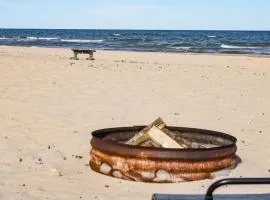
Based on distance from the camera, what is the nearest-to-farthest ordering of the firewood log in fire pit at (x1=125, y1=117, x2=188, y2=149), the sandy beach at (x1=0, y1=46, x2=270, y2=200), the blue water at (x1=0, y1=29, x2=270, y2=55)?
the sandy beach at (x1=0, y1=46, x2=270, y2=200), the firewood log in fire pit at (x1=125, y1=117, x2=188, y2=149), the blue water at (x1=0, y1=29, x2=270, y2=55)

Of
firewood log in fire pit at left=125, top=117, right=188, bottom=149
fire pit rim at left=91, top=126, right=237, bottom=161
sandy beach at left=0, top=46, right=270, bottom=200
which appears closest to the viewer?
fire pit rim at left=91, top=126, right=237, bottom=161

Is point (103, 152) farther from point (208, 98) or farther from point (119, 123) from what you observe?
point (208, 98)

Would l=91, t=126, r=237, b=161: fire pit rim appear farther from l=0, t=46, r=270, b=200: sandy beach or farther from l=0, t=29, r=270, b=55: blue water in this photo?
l=0, t=29, r=270, b=55: blue water

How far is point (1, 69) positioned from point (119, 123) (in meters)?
9.60

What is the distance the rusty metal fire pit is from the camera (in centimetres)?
588

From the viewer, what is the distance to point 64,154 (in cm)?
731

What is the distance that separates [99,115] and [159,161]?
450 cm

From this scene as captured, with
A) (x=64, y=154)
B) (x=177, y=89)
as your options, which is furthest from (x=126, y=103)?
(x=64, y=154)

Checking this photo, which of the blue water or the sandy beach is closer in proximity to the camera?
the sandy beach

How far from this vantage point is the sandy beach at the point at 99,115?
5.98 meters

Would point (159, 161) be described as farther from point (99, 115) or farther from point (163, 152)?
point (99, 115)

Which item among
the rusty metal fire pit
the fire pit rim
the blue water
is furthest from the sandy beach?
the blue water

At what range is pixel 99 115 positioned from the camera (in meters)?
10.3

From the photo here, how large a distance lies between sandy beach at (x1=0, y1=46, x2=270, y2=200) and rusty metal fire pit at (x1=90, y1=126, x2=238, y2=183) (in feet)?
0.35
